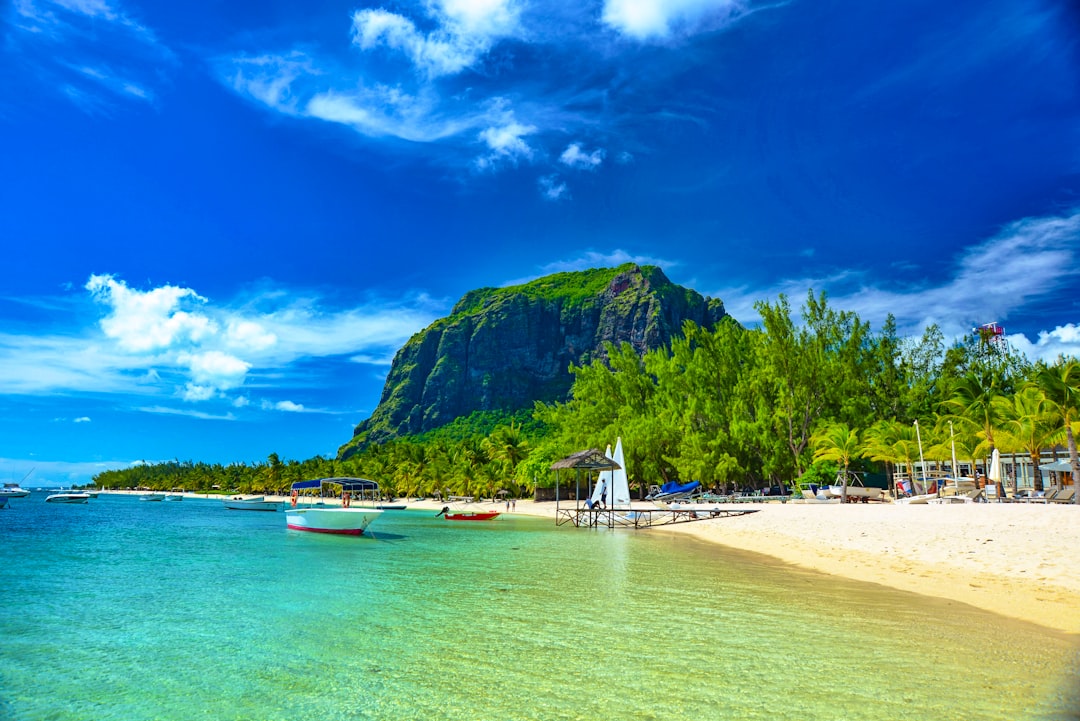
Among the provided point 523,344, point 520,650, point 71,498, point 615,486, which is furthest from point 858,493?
point 523,344

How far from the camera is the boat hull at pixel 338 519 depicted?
28859mm

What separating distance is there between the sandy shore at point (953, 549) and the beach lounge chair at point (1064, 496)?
5475 mm

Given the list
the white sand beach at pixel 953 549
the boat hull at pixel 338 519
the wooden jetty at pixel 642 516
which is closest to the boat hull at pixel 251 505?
the boat hull at pixel 338 519

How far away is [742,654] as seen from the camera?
8.07m

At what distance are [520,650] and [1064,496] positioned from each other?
26.3 m

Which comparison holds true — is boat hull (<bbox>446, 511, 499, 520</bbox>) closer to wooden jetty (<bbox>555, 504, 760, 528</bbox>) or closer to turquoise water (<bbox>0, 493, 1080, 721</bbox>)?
wooden jetty (<bbox>555, 504, 760, 528</bbox>)

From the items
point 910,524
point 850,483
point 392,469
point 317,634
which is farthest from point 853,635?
point 392,469

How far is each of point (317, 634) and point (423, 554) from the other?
499 inches

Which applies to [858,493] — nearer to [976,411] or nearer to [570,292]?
[976,411]

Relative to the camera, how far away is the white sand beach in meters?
11.5

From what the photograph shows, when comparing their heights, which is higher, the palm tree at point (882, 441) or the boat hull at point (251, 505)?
the palm tree at point (882, 441)

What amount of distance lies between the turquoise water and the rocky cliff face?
14066cm

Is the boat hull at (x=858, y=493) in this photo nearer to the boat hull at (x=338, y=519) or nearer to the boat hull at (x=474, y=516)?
the boat hull at (x=474, y=516)

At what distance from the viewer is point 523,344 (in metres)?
174
